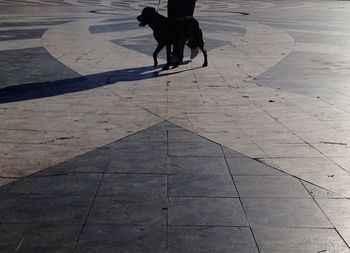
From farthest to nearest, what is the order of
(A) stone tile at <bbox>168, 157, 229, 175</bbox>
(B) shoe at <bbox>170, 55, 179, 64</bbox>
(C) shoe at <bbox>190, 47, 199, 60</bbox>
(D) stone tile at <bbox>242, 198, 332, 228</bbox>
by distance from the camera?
1. (C) shoe at <bbox>190, 47, 199, 60</bbox>
2. (B) shoe at <bbox>170, 55, 179, 64</bbox>
3. (A) stone tile at <bbox>168, 157, 229, 175</bbox>
4. (D) stone tile at <bbox>242, 198, 332, 228</bbox>

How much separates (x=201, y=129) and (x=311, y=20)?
19280mm

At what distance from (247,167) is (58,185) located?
2.01 metres

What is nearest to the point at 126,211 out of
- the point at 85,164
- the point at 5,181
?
the point at 85,164

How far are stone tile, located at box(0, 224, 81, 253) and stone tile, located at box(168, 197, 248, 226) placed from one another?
83 cm

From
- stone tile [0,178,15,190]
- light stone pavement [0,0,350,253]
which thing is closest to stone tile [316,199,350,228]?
light stone pavement [0,0,350,253]

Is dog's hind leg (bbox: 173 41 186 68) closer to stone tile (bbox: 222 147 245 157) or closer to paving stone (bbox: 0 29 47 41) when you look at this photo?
stone tile (bbox: 222 147 245 157)

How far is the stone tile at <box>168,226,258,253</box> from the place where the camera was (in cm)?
359

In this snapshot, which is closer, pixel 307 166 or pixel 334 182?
pixel 334 182

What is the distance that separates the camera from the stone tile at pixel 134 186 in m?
4.51

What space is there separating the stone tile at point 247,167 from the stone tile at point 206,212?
742 millimetres

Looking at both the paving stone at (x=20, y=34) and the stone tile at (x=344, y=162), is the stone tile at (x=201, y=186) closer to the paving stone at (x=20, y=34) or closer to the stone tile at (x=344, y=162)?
the stone tile at (x=344, y=162)

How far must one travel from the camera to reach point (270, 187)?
4.73 m

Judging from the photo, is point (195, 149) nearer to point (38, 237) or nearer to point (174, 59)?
point (38, 237)

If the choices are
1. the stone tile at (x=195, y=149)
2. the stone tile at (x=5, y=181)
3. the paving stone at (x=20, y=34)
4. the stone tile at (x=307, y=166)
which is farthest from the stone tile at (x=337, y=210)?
the paving stone at (x=20, y=34)
